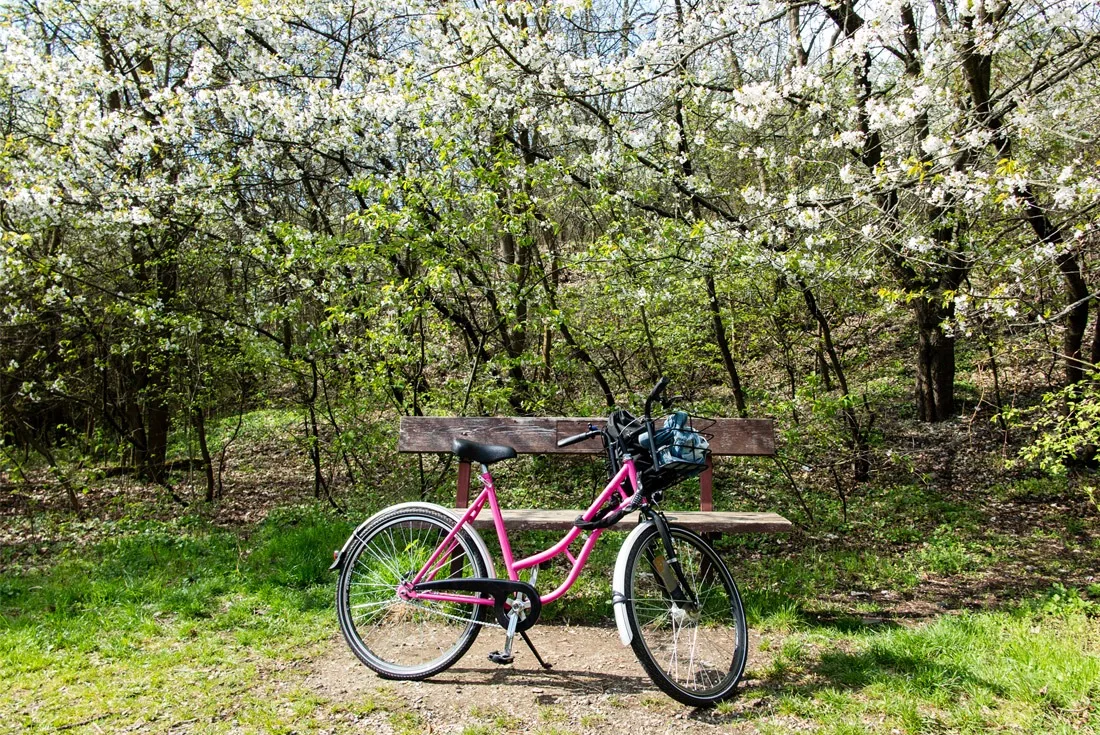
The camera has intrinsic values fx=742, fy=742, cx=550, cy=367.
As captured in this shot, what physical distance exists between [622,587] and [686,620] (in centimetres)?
42

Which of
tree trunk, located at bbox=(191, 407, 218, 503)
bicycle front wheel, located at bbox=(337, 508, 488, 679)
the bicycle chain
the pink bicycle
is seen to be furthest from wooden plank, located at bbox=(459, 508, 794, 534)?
tree trunk, located at bbox=(191, 407, 218, 503)

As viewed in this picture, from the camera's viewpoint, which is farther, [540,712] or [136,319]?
[136,319]

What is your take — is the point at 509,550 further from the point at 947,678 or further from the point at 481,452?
the point at 947,678

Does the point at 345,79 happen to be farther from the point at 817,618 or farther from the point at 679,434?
the point at 817,618

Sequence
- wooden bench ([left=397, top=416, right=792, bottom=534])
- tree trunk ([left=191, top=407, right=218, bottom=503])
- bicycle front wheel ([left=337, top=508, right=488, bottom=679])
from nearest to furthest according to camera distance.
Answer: bicycle front wheel ([left=337, top=508, right=488, bottom=679]) → wooden bench ([left=397, top=416, right=792, bottom=534]) → tree trunk ([left=191, top=407, right=218, bottom=503])

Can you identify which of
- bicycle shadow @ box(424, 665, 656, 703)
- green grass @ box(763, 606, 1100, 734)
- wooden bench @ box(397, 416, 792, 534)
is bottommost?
green grass @ box(763, 606, 1100, 734)

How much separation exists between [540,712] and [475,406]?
13.7 ft

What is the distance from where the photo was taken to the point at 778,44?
7590 millimetres

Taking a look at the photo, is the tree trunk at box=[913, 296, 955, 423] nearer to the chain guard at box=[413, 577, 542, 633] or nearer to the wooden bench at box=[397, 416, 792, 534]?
the wooden bench at box=[397, 416, 792, 534]

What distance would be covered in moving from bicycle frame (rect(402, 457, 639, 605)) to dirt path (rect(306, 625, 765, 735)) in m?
0.35

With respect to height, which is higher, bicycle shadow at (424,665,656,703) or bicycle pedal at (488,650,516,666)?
bicycle pedal at (488,650,516,666)

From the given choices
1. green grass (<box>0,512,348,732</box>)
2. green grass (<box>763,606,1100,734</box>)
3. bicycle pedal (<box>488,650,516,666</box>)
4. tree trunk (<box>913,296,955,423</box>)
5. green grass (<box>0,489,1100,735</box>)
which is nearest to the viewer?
green grass (<box>763,606,1100,734</box>)

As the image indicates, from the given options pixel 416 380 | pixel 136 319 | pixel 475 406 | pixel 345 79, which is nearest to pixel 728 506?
pixel 475 406

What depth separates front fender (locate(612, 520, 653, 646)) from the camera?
2.84m
